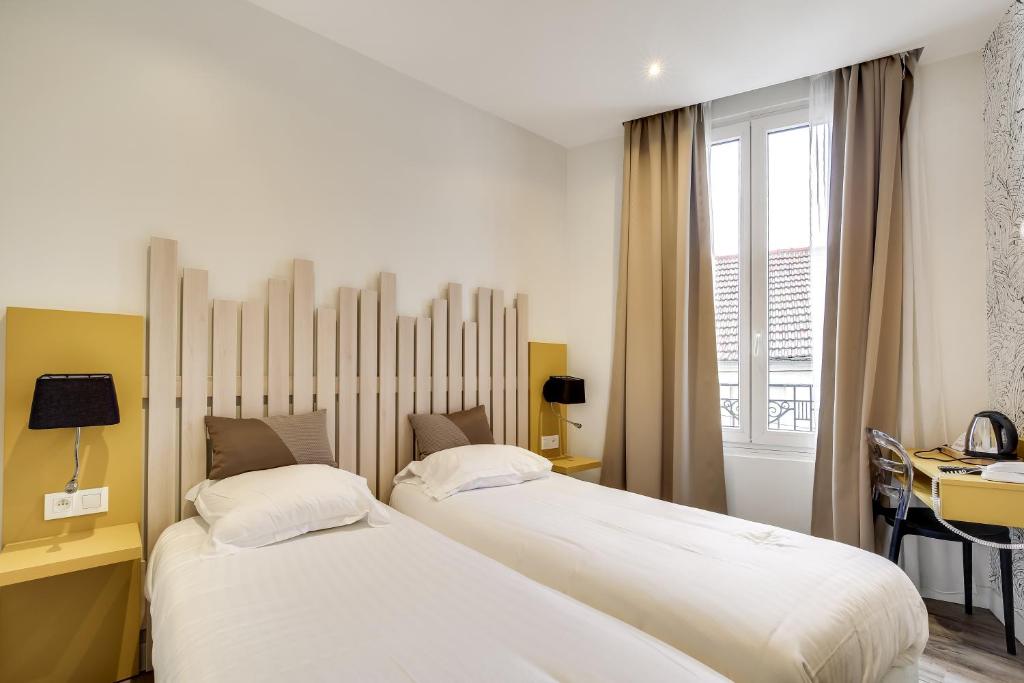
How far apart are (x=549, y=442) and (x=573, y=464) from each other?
0.31 meters

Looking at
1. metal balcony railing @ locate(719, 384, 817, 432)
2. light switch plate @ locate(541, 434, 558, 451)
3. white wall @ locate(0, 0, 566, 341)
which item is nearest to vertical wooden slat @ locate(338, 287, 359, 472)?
white wall @ locate(0, 0, 566, 341)

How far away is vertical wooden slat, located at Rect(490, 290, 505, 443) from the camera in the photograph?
3584 millimetres

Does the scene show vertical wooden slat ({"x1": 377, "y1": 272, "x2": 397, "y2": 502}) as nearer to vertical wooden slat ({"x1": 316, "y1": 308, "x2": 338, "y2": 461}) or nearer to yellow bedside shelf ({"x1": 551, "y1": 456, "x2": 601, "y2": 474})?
vertical wooden slat ({"x1": 316, "y1": 308, "x2": 338, "y2": 461})

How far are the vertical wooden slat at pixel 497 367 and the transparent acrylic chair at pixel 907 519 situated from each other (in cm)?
216

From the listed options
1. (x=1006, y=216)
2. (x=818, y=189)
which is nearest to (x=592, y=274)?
(x=818, y=189)

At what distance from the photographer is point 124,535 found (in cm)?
194

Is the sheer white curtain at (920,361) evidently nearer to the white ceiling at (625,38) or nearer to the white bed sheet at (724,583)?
the white ceiling at (625,38)

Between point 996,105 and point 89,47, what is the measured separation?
4192 mm

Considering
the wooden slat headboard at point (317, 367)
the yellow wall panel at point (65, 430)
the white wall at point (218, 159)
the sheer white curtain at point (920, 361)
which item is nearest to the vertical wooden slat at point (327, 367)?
the wooden slat headboard at point (317, 367)

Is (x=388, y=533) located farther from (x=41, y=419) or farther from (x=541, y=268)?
(x=541, y=268)

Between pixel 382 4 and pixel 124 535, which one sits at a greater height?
pixel 382 4

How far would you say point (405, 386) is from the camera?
3043 millimetres

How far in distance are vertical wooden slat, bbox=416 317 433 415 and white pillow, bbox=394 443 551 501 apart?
36 cm

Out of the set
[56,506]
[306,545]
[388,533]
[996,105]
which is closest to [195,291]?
[56,506]
